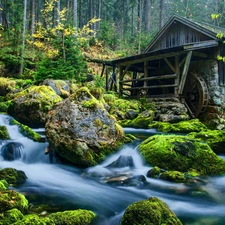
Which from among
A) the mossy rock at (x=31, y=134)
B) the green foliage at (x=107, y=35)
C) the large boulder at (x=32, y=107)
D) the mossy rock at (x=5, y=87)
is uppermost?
the green foliage at (x=107, y=35)

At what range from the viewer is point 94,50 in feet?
91.5

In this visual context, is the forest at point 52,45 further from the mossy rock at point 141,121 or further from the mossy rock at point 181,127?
the mossy rock at point 141,121

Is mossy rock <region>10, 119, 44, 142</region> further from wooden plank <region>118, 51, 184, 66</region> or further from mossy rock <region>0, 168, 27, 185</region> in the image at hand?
wooden plank <region>118, 51, 184, 66</region>

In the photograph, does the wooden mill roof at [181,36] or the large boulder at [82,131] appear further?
the wooden mill roof at [181,36]

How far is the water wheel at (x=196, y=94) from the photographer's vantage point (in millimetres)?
14545

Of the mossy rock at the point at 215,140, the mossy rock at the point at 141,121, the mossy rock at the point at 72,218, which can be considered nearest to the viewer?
the mossy rock at the point at 72,218

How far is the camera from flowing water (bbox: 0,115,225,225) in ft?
14.7

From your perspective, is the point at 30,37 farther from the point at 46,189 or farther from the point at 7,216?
the point at 7,216

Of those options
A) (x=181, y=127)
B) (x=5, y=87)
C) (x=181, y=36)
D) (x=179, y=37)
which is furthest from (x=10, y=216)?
(x=179, y=37)

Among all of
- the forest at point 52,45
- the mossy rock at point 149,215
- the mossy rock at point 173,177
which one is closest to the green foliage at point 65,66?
the forest at point 52,45

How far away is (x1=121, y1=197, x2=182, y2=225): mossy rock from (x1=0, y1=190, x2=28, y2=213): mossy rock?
1.53m

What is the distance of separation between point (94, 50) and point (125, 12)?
15302 mm

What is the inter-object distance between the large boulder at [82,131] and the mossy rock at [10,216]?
305 centimetres

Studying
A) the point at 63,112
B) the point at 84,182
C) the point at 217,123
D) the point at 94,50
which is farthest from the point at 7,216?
the point at 94,50
